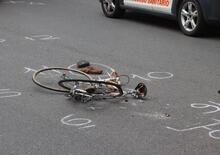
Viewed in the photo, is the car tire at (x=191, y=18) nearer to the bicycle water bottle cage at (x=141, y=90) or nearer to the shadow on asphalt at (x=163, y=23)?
the shadow on asphalt at (x=163, y=23)

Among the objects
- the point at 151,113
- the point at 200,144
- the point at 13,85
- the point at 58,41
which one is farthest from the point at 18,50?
the point at 200,144

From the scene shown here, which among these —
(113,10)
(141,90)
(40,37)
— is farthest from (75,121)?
(113,10)

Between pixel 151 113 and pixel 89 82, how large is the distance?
2.93 feet

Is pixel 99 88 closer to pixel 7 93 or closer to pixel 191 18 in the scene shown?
pixel 7 93

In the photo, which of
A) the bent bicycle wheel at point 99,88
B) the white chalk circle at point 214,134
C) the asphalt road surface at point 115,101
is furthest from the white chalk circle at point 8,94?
the white chalk circle at point 214,134

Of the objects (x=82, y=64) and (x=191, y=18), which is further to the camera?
(x=191, y=18)

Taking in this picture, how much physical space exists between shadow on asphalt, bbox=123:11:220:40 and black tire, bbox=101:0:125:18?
241mm

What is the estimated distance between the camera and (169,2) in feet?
38.3

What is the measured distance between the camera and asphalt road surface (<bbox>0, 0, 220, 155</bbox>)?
5.47 metres

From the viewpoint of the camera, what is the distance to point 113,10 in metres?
13.6

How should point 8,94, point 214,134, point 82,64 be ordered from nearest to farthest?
point 214,134
point 8,94
point 82,64

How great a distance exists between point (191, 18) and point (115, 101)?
4.79m

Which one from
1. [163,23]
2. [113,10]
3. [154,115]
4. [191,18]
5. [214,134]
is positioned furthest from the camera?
[113,10]

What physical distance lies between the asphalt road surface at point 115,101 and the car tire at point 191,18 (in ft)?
0.64
